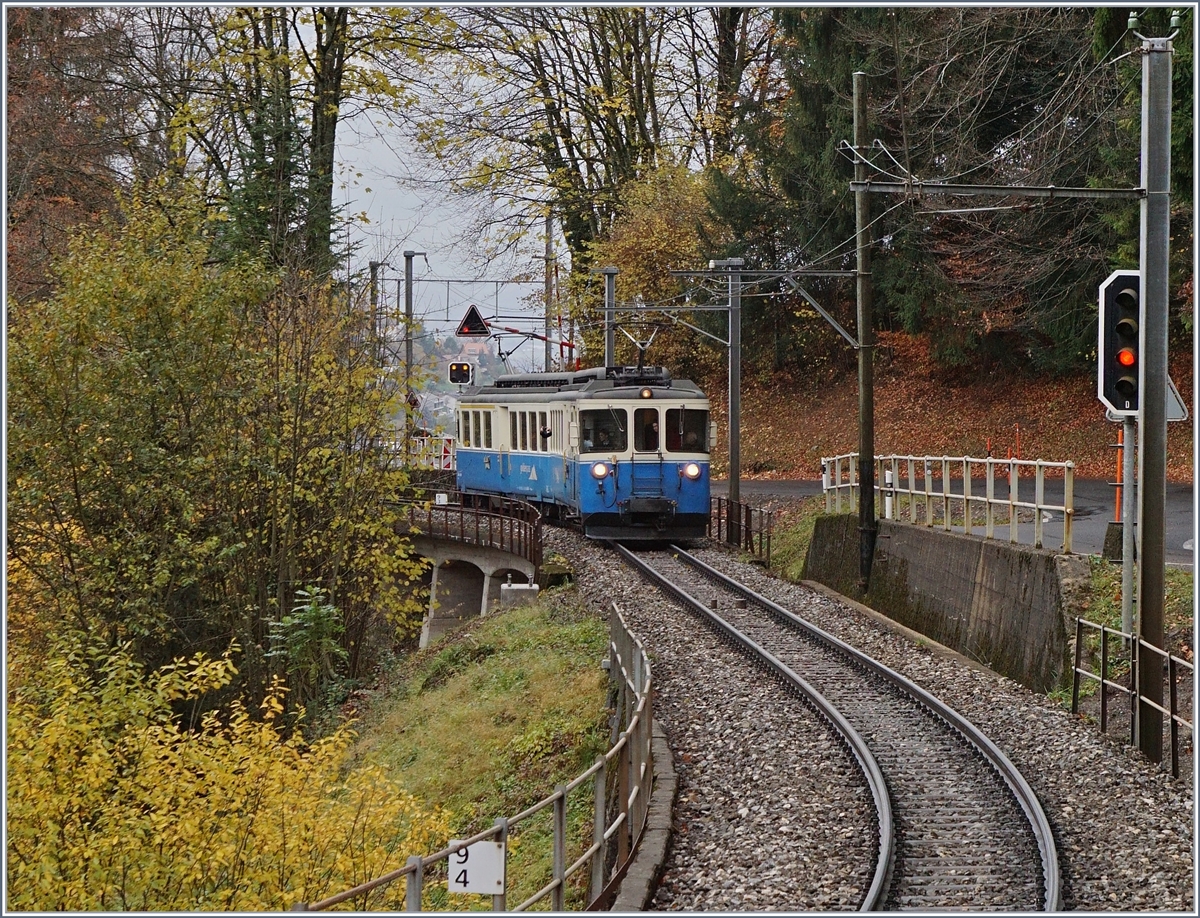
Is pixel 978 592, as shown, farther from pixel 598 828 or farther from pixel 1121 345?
pixel 598 828

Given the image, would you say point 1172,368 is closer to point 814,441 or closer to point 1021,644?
point 814,441

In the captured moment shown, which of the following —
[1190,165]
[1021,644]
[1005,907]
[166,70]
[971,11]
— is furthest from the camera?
[971,11]

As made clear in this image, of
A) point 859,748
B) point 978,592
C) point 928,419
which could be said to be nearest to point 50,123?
point 978,592

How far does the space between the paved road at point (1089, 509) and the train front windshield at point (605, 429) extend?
7031 mm

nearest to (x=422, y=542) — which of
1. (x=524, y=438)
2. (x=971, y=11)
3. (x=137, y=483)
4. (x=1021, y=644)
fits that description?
(x=524, y=438)

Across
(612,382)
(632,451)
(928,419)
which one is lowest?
(632,451)

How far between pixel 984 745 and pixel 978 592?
5.32m

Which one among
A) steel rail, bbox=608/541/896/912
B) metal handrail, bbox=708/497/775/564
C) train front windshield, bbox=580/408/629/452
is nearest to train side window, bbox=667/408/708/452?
train front windshield, bbox=580/408/629/452

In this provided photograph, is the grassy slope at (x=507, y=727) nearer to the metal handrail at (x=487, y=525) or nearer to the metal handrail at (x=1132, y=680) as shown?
the metal handrail at (x=487, y=525)

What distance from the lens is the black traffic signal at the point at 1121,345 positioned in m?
11.4

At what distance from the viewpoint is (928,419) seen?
3669 cm

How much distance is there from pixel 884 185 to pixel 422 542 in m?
18.6

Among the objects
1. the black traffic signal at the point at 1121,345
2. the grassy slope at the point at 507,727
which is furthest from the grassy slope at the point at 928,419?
the black traffic signal at the point at 1121,345

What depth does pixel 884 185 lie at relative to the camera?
43.4 ft
